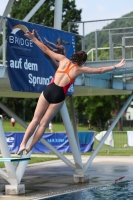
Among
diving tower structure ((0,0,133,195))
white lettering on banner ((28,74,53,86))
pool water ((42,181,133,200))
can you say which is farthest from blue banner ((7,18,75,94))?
pool water ((42,181,133,200))

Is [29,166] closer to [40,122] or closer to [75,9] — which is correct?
[40,122]

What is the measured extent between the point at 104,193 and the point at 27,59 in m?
4.54

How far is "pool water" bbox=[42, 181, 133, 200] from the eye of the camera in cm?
1534

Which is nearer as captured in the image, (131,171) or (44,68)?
(44,68)

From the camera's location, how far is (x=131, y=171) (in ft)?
76.4

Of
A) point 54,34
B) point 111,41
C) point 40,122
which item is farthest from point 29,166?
point 40,122

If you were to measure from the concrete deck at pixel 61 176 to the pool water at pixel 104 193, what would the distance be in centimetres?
54

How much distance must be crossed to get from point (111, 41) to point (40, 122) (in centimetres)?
1289

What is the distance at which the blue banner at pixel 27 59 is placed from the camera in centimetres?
1471

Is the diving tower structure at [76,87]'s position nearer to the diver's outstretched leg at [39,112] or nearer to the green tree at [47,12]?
the diver's outstretched leg at [39,112]

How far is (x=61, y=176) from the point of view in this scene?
853 inches

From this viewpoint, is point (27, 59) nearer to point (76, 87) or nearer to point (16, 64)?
point (16, 64)

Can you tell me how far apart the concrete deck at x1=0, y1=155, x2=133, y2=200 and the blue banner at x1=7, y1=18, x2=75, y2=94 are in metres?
3.14

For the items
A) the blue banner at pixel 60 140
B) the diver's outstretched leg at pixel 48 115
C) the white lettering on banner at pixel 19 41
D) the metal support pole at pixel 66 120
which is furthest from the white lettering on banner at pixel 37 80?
the blue banner at pixel 60 140
